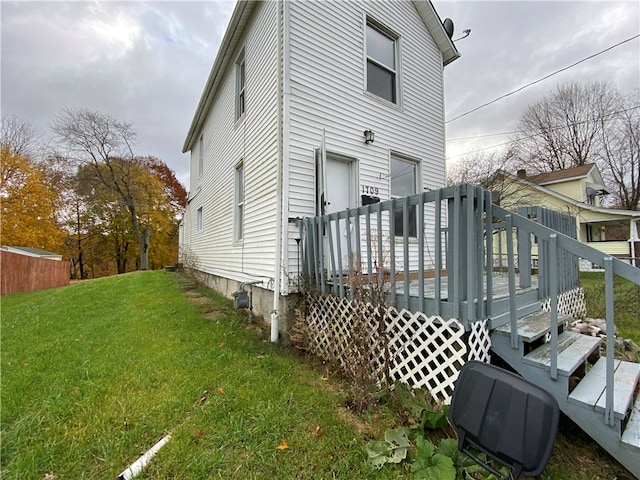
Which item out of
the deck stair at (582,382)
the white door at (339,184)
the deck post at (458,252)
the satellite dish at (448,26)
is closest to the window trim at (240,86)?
the white door at (339,184)

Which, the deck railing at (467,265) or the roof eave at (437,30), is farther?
the roof eave at (437,30)

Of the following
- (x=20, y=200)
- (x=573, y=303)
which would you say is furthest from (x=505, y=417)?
(x=20, y=200)

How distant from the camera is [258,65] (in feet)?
17.5

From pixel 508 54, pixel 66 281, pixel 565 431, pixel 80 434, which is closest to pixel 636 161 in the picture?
pixel 508 54

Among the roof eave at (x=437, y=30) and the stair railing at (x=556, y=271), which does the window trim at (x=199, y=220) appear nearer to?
the roof eave at (x=437, y=30)

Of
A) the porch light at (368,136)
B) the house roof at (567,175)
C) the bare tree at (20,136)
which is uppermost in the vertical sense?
the bare tree at (20,136)

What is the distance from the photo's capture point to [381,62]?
583 centimetres

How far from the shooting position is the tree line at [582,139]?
17500 mm

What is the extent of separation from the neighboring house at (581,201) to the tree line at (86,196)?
24531mm

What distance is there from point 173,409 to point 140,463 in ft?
2.00

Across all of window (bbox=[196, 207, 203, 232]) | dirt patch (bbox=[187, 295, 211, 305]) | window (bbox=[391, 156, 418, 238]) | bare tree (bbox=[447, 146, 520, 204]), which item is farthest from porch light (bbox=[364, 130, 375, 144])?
bare tree (bbox=[447, 146, 520, 204])

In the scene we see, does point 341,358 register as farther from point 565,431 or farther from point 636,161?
point 636,161

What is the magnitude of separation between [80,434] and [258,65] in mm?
5868

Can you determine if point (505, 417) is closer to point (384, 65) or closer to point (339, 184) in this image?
point (339, 184)
